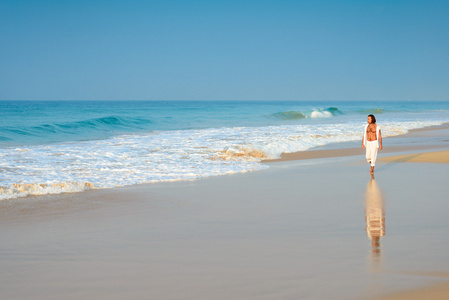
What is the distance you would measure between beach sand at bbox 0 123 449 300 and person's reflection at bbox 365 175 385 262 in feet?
0.06

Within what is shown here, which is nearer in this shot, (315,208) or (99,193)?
(315,208)

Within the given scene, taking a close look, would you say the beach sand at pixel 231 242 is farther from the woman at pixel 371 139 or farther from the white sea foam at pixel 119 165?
the woman at pixel 371 139

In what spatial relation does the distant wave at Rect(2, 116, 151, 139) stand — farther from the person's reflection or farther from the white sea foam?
the person's reflection

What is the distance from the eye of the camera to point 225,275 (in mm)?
4375

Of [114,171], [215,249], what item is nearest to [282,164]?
[114,171]

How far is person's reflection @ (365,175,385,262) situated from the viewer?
5.24m

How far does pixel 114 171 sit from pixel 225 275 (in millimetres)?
7371

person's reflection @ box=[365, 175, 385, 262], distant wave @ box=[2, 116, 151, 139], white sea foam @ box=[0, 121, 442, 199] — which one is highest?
distant wave @ box=[2, 116, 151, 139]

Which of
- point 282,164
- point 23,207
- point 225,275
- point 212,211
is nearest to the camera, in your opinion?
point 225,275

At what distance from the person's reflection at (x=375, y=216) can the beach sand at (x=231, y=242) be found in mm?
17

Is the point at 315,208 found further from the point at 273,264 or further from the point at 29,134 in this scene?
the point at 29,134

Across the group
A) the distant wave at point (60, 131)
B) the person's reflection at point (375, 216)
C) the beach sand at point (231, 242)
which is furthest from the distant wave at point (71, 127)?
the person's reflection at point (375, 216)

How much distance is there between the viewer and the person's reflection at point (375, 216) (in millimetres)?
5242

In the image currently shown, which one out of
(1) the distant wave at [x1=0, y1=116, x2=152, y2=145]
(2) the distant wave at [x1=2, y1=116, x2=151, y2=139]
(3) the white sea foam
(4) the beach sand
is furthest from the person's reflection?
(2) the distant wave at [x1=2, y1=116, x2=151, y2=139]
